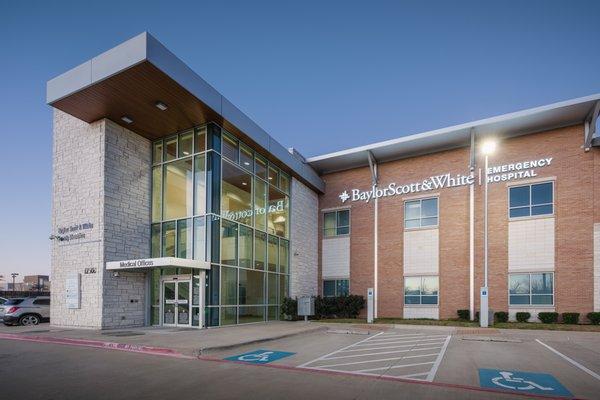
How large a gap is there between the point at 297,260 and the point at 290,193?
158 inches

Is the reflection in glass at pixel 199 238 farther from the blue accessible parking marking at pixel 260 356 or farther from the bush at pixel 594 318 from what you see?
the bush at pixel 594 318

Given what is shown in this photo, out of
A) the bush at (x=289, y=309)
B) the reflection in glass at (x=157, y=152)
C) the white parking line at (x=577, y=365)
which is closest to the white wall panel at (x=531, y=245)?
the white parking line at (x=577, y=365)

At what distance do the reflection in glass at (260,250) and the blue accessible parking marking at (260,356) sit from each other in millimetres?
9794

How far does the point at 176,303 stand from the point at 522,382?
13.9 meters

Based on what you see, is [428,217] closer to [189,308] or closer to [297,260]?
[297,260]

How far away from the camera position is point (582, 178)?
20.4m

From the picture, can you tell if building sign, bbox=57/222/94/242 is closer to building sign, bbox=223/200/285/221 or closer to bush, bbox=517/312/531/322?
building sign, bbox=223/200/285/221

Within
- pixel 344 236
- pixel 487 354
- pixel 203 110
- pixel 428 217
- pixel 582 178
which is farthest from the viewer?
pixel 344 236

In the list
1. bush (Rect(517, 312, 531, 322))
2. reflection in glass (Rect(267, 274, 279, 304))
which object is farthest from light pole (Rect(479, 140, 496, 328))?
reflection in glass (Rect(267, 274, 279, 304))

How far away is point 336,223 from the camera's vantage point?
2728 cm

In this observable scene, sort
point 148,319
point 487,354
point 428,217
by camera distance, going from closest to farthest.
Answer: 1. point 487,354
2. point 148,319
3. point 428,217

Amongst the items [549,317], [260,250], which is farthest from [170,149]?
[549,317]

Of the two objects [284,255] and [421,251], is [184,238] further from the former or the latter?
[421,251]

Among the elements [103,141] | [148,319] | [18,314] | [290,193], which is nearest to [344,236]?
[290,193]
